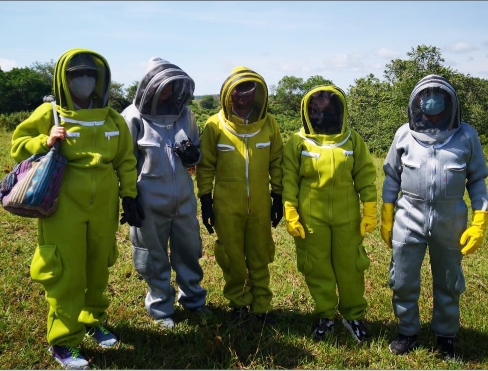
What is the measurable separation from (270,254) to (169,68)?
191 cm

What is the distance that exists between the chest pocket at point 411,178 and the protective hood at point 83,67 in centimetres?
241

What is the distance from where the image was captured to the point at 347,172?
365cm

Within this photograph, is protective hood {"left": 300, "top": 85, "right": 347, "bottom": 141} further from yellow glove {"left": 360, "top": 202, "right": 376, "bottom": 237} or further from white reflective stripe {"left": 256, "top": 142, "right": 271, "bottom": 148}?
yellow glove {"left": 360, "top": 202, "right": 376, "bottom": 237}

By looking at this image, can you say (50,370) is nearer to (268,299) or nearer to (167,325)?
(167,325)

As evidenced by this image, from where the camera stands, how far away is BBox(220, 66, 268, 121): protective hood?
3730 millimetres

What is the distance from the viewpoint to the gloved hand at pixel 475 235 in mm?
3279

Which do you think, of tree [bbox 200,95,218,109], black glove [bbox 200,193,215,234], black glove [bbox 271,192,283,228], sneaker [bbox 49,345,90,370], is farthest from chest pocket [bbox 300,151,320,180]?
tree [bbox 200,95,218,109]

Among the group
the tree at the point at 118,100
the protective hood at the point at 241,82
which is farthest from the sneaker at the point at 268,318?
the tree at the point at 118,100

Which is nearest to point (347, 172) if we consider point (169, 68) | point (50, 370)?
point (169, 68)

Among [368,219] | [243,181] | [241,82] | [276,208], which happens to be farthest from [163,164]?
[368,219]

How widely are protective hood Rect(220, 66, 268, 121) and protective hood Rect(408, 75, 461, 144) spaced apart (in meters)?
1.23

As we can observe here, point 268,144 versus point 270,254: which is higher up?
point 268,144

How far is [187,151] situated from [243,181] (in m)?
0.56

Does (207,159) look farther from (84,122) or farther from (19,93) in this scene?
(19,93)
